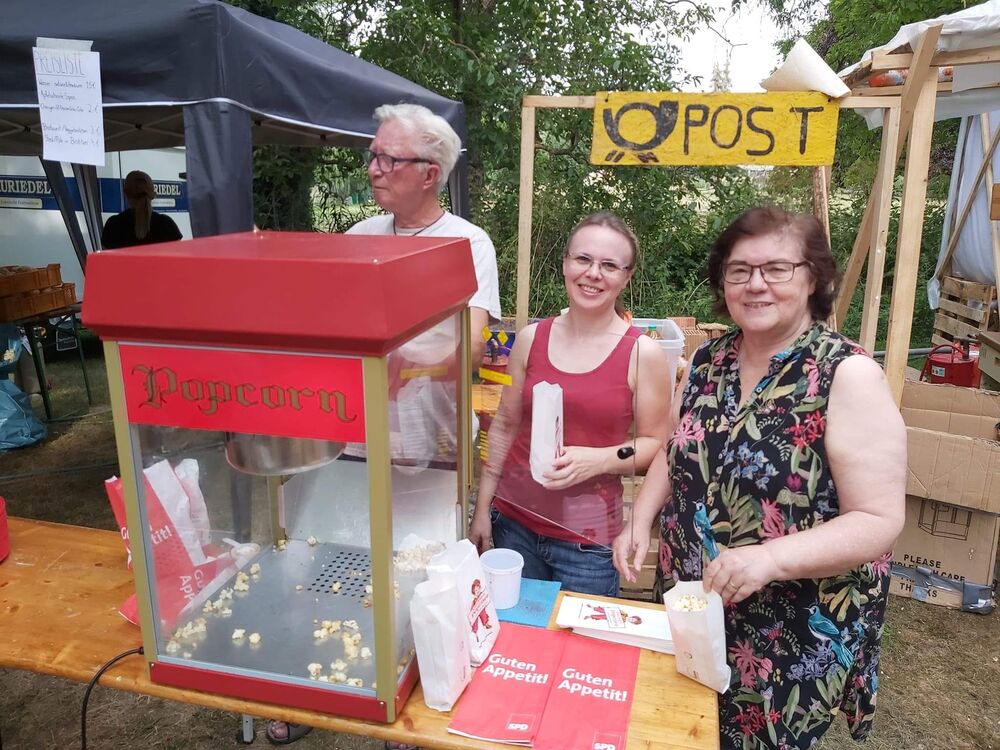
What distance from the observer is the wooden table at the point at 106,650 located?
1142mm

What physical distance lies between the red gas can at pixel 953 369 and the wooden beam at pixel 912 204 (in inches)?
92.6

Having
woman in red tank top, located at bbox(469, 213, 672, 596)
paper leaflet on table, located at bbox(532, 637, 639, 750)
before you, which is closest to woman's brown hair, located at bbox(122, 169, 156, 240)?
woman in red tank top, located at bbox(469, 213, 672, 596)

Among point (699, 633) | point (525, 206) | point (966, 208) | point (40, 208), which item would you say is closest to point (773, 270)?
point (699, 633)

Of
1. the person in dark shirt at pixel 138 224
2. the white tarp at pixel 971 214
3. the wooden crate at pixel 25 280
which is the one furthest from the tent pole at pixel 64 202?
the white tarp at pixel 971 214

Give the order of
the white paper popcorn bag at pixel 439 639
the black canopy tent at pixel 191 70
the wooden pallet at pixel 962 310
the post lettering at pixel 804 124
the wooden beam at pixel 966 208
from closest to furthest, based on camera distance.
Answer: the white paper popcorn bag at pixel 439 639
the post lettering at pixel 804 124
the black canopy tent at pixel 191 70
the wooden pallet at pixel 962 310
the wooden beam at pixel 966 208

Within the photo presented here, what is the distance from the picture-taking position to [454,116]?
4352 millimetres

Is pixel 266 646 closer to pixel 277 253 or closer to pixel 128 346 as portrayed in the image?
pixel 128 346

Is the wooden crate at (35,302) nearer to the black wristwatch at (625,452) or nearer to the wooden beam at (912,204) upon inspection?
the black wristwatch at (625,452)

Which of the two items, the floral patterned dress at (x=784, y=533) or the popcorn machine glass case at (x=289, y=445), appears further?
the floral patterned dress at (x=784, y=533)

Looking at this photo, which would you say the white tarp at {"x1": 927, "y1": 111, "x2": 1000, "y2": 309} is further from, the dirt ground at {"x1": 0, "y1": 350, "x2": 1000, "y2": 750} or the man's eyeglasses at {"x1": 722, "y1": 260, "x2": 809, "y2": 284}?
the man's eyeglasses at {"x1": 722, "y1": 260, "x2": 809, "y2": 284}

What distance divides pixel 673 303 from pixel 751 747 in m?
6.67

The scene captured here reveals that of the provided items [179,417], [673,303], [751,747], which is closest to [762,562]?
[751,747]

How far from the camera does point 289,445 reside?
1168mm

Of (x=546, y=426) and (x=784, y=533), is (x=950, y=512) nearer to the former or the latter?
(x=784, y=533)
